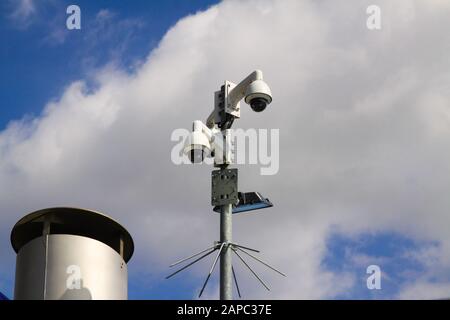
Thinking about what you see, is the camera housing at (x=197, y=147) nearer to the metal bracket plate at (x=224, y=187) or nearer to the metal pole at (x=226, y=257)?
the metal bracket plate at (x=224, y=187)

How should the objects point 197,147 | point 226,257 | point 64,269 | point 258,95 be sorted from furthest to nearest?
point 64,269 < point 258,95 < point 197,147 < point 226,257

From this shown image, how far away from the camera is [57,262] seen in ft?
64.5

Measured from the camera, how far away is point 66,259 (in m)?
19.7

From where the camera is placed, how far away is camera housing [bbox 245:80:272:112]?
1956 cm

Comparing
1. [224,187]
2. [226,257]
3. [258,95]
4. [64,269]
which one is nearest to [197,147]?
[224,187]

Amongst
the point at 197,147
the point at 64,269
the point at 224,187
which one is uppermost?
the point at 197,147

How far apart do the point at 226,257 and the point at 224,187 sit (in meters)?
1.75

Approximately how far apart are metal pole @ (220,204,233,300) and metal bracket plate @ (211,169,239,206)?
6.6 inches

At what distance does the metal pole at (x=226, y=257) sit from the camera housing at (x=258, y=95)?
2399mm

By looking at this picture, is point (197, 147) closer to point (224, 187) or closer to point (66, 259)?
point (224, 187)

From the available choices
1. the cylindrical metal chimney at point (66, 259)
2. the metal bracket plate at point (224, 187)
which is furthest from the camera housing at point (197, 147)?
the cylindrical metal chimney at point (66, 259)

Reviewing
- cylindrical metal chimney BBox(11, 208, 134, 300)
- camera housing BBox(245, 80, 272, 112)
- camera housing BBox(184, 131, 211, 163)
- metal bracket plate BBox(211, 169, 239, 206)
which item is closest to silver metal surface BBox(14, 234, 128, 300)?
cylindrical metal chimney BBox(11, 208, 134, 300)

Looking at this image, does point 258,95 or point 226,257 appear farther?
point 258,95

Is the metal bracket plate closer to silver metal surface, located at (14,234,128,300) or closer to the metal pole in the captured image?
the metal pole
